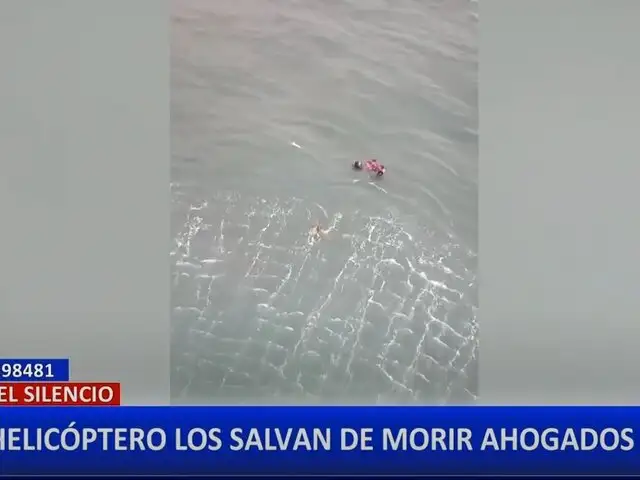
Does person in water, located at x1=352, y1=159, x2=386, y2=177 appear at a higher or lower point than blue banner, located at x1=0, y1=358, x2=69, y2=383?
higher

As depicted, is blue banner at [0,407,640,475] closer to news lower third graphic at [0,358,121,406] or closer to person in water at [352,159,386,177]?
news lower third graphic at [0,358,121,406]

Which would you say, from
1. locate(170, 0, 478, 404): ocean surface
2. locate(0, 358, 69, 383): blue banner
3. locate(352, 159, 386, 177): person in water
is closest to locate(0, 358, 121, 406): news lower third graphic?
locate(0, 358, 69, 383): blue banner

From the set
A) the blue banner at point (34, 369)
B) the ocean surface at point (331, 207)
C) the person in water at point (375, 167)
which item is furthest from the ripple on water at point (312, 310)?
the blue banner at point (34, 369)

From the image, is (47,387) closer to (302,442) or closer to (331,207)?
(302,442)

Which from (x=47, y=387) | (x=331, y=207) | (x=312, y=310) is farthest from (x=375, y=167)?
(x=47, y=387)

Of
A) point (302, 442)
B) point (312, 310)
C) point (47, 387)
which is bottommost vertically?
point (302, 442)

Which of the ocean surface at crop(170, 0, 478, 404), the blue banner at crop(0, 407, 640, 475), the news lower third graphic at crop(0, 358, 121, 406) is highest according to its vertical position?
the ocean surface at crop(170, 0, 478, 404)

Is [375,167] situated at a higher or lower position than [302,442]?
higher
